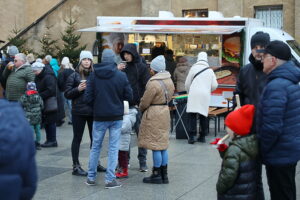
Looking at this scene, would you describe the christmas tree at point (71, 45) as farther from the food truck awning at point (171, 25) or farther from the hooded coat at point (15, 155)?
the hooded coat at point (15, 155)

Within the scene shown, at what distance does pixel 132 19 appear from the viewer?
16.1 m

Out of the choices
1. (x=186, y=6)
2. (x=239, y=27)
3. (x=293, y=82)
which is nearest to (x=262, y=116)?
(x=293, y=82)

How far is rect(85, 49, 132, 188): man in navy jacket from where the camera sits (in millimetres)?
7598

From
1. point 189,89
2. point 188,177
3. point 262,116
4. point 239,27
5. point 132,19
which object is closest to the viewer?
point 262,116

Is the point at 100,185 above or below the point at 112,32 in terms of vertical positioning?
below

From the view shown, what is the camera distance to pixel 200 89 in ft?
39.4

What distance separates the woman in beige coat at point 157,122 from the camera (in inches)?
315

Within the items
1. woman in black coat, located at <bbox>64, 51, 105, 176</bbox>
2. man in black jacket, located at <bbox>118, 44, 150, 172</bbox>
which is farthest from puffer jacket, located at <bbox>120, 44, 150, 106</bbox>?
woman in black coat, located at <bbox>64, 51, 105, 176</bbox>

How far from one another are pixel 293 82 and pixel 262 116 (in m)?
0.42

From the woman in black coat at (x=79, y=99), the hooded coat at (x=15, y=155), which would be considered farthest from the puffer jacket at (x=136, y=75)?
the hooded coat at (x=15, y=155)

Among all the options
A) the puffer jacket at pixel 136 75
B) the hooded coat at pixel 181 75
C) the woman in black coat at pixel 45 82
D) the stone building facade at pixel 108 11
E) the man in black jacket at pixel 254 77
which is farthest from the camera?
the stone building facade at pixel 108 11

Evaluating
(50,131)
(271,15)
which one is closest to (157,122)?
(50,131)

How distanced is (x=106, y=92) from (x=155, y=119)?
854 mm

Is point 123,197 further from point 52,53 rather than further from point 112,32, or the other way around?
point 52,53
